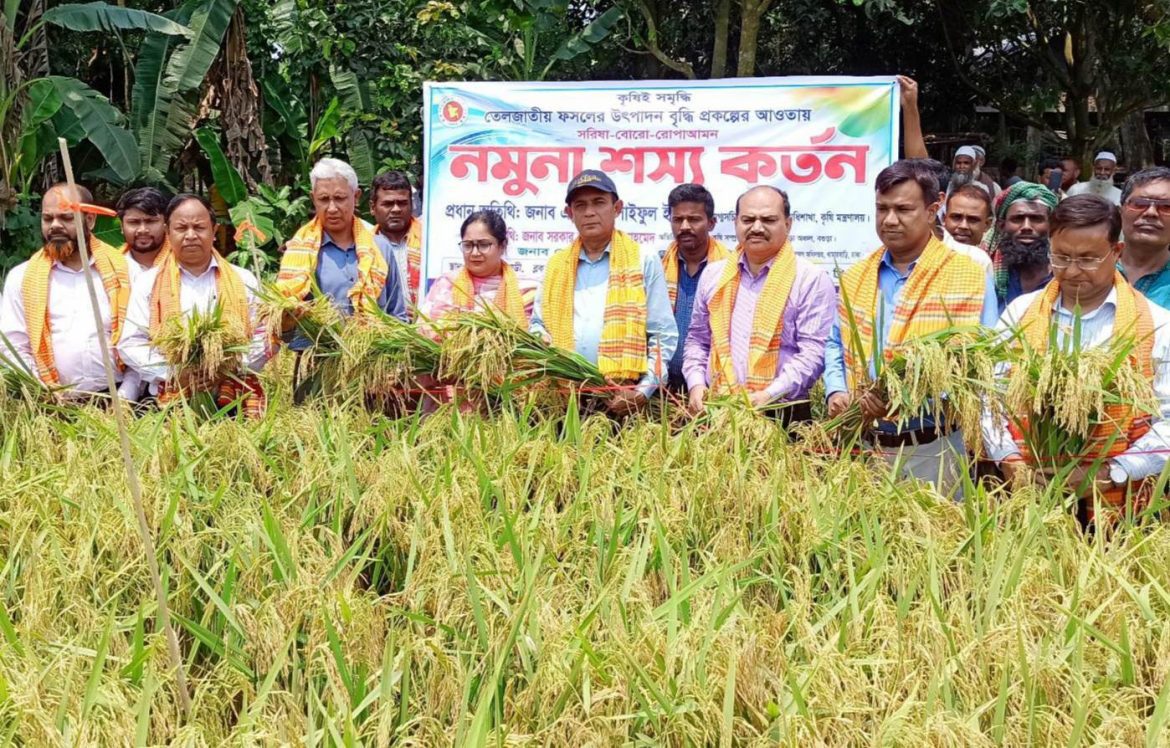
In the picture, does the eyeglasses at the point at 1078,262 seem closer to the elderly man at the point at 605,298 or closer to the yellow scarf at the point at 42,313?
the elderly man at the point at 605,298

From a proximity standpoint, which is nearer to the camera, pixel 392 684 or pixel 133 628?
pixel 392 684

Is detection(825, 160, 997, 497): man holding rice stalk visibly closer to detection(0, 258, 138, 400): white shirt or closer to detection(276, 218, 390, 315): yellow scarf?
detection(276, 218, 390, 315): yellow scarf

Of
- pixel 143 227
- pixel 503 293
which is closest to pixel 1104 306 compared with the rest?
pixel 503 293

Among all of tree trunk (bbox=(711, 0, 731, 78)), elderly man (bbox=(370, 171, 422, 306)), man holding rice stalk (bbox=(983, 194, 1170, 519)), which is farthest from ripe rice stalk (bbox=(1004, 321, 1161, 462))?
tree trunk (bbox=(711, 0, 731, 78))

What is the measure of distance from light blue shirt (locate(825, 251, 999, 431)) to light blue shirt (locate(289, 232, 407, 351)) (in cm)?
169

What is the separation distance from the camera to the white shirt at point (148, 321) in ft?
11.0

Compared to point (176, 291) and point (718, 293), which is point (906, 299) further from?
point (176, 291)

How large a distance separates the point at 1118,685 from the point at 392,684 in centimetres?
115

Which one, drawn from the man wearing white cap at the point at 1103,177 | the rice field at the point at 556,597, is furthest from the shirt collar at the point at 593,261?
the man wearing white cap at the point at 1103,177

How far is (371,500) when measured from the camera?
98.2 inches

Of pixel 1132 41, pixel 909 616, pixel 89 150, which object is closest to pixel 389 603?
pixel 909 616

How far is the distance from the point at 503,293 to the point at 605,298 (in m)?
0.38

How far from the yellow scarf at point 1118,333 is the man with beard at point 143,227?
2857 millimetres

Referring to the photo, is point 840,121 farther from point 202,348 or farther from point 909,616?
point 909,616
